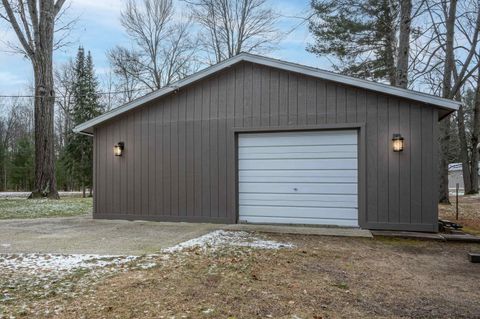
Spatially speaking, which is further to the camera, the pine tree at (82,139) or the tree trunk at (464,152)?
the pine tree at (82,139)

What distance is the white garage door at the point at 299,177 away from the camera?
648 cm

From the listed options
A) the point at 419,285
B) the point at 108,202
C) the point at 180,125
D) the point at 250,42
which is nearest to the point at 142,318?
the point at 419,285

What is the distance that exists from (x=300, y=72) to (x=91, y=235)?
177 inches

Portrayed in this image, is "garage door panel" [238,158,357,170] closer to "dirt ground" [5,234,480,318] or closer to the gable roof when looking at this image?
the gable roof

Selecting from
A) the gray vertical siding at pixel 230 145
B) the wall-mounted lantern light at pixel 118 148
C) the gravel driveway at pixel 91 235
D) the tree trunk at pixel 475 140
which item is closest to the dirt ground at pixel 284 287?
the gravel driveway at pixel 91 235

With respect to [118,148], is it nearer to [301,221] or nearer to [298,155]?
[298,155]

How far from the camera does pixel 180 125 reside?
7.34 metres

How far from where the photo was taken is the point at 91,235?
18.8 ft

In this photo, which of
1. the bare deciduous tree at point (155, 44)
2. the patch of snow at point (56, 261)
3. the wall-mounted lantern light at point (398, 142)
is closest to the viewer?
the patch of snow at point (56, 261)

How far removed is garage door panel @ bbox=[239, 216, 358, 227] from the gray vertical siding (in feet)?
0.75

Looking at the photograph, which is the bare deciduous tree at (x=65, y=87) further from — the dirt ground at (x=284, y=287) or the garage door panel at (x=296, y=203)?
the dirt ground at (x=284, y=287)

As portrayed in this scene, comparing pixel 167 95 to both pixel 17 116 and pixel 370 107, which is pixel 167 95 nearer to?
pixel 370 107

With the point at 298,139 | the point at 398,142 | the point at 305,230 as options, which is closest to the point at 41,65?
the point at 298,139

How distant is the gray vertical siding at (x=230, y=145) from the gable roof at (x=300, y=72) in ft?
0.57
